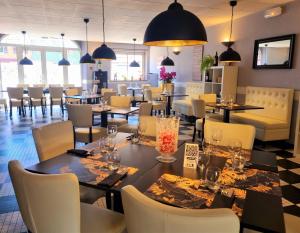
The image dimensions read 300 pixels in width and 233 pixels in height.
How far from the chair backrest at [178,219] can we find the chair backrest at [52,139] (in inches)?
54.6

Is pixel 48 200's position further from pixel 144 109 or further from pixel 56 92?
pixel 56 92

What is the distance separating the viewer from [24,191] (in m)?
1.27

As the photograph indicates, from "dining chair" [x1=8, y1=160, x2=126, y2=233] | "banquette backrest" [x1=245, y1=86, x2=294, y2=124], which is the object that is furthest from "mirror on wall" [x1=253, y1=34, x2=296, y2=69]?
"dining chair" [x1=8, y1=160, x2=126, y2=233]

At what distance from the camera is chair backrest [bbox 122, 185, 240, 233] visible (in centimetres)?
90

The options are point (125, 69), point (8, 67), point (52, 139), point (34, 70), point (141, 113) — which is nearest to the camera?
point (52, 139)

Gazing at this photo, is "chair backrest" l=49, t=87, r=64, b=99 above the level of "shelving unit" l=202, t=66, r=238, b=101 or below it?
below

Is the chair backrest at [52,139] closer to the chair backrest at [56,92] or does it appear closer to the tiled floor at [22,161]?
the tiled floor at [22,161]

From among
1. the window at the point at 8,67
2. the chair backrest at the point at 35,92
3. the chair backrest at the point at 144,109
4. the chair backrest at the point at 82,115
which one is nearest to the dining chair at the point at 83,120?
the chair backrest at the point at 82,115

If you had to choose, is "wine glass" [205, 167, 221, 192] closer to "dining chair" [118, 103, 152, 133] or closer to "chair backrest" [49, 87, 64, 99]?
"dining chair" [118, 103, 152, 133]

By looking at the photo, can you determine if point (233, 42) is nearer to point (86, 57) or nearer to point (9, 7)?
point (86, 57)

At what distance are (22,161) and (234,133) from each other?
133 inches

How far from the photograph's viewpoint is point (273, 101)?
5.35m

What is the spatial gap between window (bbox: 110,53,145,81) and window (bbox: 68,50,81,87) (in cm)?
162

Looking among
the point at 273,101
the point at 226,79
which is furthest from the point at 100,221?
the point at 226,79
